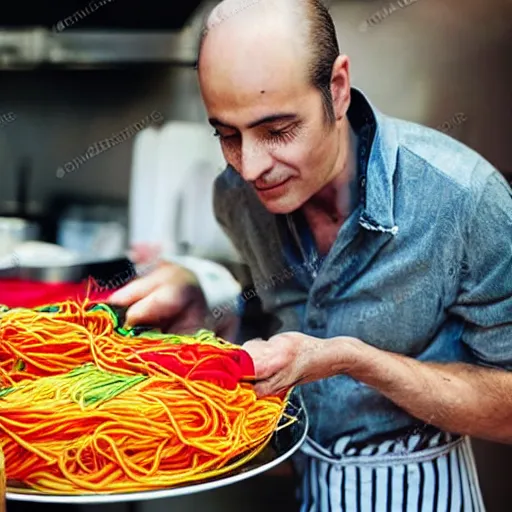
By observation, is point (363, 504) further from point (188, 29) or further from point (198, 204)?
point (188, 29)

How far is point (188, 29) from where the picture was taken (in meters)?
1.50

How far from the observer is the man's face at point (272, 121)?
128 centimetres

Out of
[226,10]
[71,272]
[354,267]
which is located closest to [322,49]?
[226,10]

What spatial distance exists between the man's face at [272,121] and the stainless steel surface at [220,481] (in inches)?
16.3

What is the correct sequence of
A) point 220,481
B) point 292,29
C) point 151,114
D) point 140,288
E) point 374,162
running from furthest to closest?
point 151,114 < point 140,288 < point 374,162 < point 292,29 < point 220,481

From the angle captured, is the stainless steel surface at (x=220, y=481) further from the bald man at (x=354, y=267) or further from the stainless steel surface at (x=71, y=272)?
the stainless steel surface at (x=71, y=272)

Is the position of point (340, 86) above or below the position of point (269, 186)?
above

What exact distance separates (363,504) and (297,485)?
Result: 14 centimetres

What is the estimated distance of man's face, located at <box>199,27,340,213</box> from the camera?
4.19ft

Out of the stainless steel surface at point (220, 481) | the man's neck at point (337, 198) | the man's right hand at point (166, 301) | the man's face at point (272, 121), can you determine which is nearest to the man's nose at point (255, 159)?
the man's face at point (272, 121)

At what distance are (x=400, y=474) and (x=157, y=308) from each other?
1.84 feet

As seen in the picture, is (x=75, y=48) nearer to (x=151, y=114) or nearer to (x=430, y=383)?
(x=151, y=114)

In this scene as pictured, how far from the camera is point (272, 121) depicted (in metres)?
1.30

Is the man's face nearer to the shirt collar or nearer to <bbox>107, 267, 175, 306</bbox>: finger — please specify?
the shirt collar
